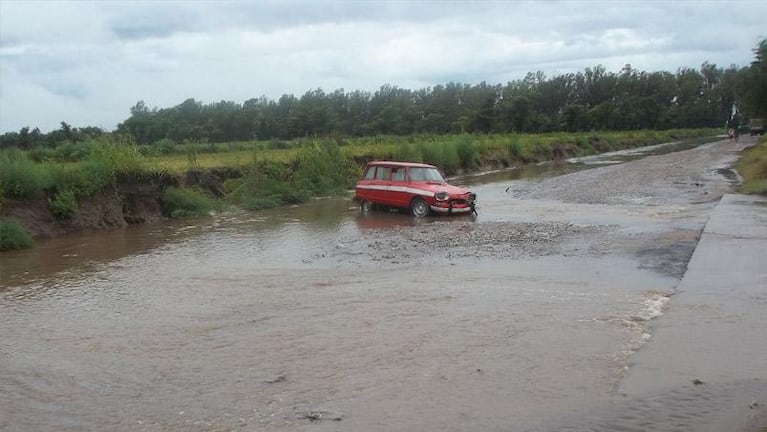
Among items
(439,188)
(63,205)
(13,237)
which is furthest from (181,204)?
(439,188)

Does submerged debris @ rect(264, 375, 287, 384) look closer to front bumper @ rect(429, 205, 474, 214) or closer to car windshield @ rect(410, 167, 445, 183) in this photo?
front bumper @ rect(429, 205, 474, 214)

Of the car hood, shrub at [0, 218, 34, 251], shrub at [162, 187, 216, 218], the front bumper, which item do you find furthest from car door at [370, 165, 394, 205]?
shrub at [0, 218, 34, 251]

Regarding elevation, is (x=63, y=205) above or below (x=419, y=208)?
above

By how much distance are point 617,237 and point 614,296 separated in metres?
5.70

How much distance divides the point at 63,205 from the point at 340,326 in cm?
1369

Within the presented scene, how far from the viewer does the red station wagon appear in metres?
20.5

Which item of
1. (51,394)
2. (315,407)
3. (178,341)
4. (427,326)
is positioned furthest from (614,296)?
(51,394)

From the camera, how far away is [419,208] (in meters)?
21.0

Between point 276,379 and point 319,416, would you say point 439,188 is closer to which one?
point 276,379

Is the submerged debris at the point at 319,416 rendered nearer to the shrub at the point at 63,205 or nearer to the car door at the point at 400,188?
the car door at the point at 400,188

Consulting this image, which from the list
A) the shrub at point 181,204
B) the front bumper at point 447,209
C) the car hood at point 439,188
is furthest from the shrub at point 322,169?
the front bumper at point 447,209

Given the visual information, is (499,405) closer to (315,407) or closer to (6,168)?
(315,407)

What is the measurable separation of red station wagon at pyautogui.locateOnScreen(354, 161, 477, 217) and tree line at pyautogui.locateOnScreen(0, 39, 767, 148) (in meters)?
52.8

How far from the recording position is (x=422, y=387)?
6656 millimetres
